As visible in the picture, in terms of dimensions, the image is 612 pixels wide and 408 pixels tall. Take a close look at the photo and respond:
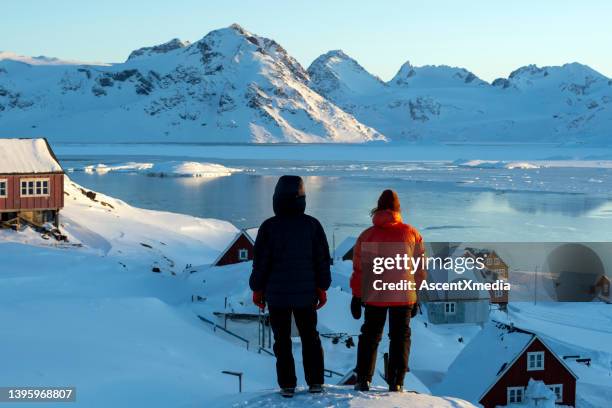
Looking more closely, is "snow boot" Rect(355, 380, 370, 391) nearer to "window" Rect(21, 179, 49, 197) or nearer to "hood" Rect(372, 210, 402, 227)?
"hood" Rect(372, 210, 402, 227)

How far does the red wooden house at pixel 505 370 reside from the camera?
17.6 m

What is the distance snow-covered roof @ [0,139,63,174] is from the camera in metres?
26.9

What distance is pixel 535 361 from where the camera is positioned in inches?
707

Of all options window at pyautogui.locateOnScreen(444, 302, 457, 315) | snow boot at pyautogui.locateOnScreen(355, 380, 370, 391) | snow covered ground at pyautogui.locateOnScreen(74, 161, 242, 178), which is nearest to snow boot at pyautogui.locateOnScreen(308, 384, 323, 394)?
snow boot at pyautogui.locateOnScreen(355, 380, 370, 391)

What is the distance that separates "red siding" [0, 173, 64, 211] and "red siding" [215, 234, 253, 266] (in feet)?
20.2

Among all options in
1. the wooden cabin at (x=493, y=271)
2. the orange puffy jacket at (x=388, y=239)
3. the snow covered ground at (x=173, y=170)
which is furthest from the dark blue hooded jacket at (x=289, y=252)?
the snow covered ground at (x=173, y=170)

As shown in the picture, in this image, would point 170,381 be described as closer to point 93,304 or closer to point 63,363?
point 63,363

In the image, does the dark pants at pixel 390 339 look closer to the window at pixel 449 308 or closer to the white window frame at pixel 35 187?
the window at pixel 449 308

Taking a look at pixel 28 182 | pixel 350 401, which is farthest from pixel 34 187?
pixel 350 401

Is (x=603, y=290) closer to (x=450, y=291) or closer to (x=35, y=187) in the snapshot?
(x=450, y=291)

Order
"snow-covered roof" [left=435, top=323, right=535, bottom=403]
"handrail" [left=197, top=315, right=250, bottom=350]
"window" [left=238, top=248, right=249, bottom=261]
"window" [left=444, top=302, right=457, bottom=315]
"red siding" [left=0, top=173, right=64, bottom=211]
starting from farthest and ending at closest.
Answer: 1. "window" [left=238, top=248, right=249, bottom=261]
2. "window" [left=444, top=302, right=457, bottom=315]
3. "red siding" [left=0, top=173, right=64, bottom=211]
4. "handrail" [left=197, top=315, right=250, bottom=350]
5. "snow-covered roof" [left=435, top=323, right=535, bottom=403]

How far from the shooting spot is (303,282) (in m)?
7.15

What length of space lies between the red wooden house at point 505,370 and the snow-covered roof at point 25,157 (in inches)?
636

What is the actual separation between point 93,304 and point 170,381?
5.46 metres
